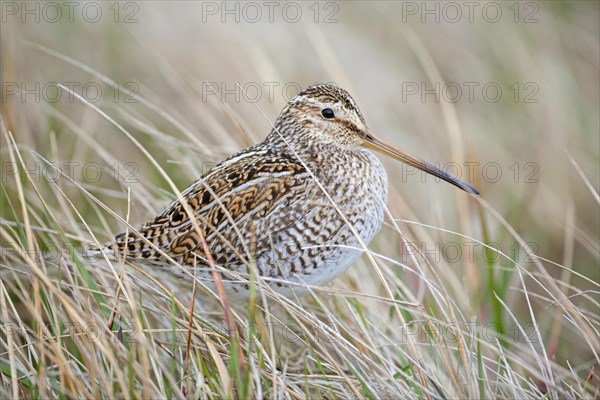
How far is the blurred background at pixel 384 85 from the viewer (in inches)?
224

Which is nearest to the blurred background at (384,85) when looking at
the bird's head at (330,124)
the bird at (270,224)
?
the bird's head at (330,124)

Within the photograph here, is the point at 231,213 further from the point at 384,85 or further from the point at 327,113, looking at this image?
the point at 384,85

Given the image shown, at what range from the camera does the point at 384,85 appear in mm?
6574

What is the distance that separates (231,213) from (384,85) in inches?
125

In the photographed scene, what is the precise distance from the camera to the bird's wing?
145 inches

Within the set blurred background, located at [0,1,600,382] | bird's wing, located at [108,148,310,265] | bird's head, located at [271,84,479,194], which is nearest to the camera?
bird's wing, located at [108,148,310,265]

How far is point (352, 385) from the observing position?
10.4 feet

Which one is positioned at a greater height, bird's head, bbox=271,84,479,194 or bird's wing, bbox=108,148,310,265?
bird's head, bbox=271,84,479,194

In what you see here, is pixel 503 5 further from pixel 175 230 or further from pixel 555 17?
pixel 175 230

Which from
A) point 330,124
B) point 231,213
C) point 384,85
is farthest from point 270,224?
point 384,85

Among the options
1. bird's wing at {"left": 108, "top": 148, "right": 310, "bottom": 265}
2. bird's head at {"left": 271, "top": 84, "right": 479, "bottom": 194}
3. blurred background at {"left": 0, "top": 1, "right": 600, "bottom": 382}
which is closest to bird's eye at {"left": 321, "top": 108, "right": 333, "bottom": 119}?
bird's head at {"left": 271, "top": 84, "right": 479, "bottom": 194}

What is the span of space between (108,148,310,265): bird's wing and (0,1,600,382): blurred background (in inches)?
61.4

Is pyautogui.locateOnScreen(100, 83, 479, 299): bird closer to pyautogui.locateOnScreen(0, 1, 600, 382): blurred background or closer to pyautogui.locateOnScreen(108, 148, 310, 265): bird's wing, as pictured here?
pyautogui.locateOnScreen(108, 148, 310, 265): bird's wing

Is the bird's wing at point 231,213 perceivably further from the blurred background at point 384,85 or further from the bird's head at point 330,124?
the blurred background at point 384,85
